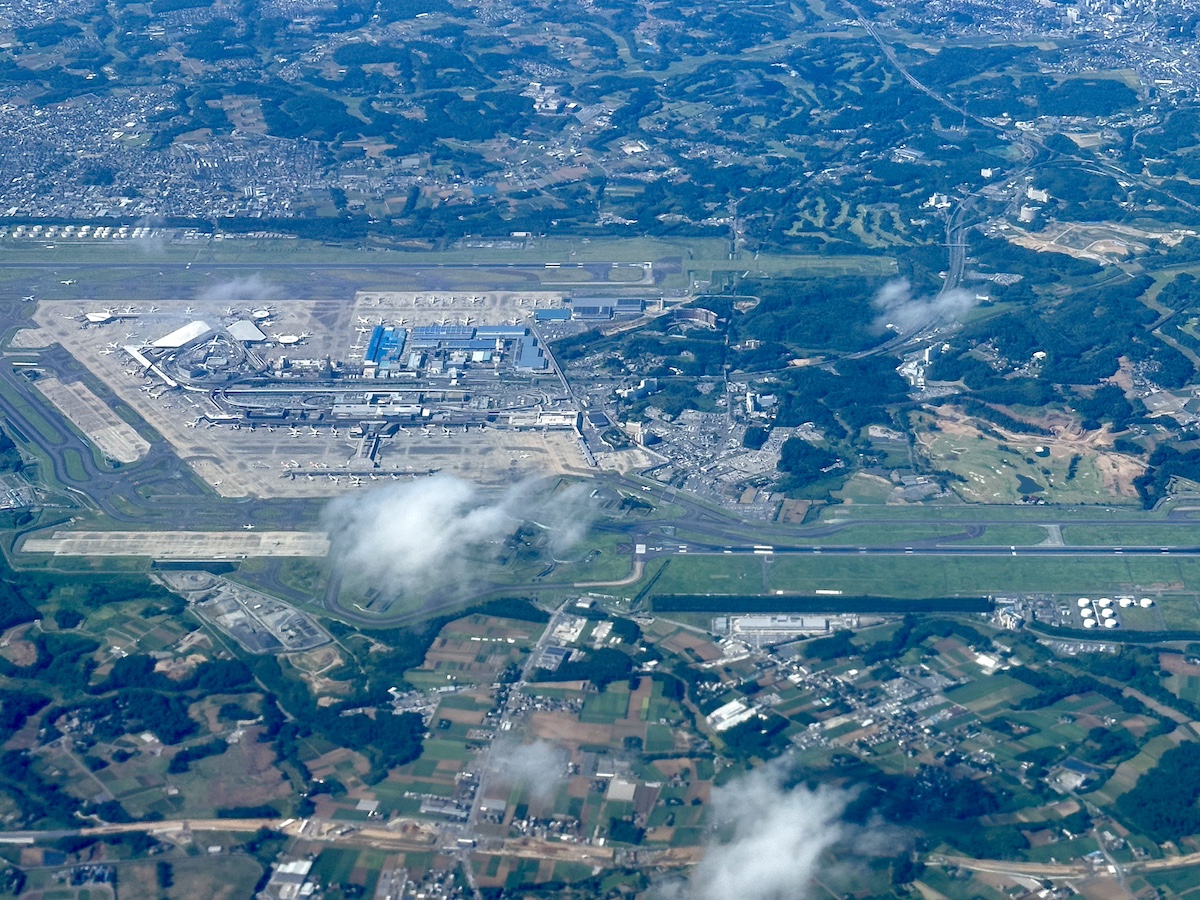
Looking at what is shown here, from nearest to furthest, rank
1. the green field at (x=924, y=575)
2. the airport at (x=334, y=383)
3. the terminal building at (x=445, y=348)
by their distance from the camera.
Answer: the green field at (x=924, y=575) → the airport at (x=334, y=383) → the terminal building at (x=445, y=348)

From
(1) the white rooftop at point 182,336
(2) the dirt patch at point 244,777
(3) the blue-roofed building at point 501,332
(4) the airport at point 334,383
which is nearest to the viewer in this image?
(2) the dirt patch at point 244,777

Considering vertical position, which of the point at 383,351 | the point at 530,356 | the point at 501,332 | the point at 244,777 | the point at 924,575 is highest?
the point at 244,777

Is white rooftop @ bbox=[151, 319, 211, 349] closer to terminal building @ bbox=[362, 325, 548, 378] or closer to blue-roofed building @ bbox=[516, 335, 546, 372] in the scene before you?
terminal building @ bbox=[362, 325, 548, 378]

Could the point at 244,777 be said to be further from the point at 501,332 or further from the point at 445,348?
the point at 501,332

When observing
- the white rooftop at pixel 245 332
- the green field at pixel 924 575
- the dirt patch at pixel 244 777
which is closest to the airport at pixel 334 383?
the white rooftop at pixel 245 332

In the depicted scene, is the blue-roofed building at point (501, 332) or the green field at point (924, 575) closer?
the green field at point (924, 575)

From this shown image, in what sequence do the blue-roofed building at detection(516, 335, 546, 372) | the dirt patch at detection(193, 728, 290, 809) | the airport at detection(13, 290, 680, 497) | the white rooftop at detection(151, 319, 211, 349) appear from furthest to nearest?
the white rooftop at detection(151, 319, 211, 349), the blue-roofed building at detection(516, 335, 546, 372), the airport at detection(13, 290, 680, 497), the dirt patch at detection(193, 728, 290, 809)

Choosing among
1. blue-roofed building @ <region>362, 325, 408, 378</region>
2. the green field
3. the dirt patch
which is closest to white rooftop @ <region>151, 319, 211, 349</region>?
blue-roofed building @ <region>362, 325, 408, 378</region>

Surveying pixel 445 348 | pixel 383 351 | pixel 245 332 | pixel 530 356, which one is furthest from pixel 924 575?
pixel 245 332

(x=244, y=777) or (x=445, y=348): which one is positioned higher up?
(x=244, y=777)

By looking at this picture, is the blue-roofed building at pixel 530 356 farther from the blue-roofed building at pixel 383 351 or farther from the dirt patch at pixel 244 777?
the dirt patch at pixel 244 777

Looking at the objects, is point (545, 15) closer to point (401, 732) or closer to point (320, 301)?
point (320, 301)
